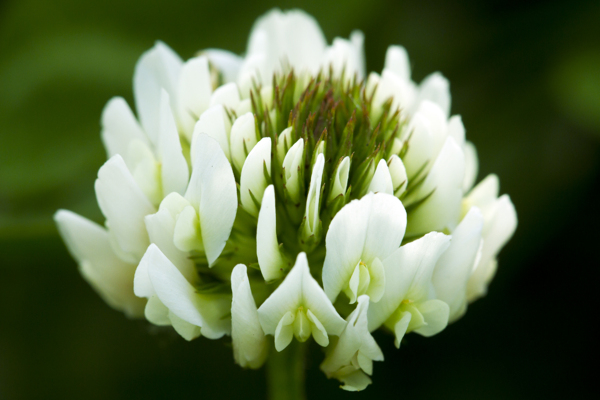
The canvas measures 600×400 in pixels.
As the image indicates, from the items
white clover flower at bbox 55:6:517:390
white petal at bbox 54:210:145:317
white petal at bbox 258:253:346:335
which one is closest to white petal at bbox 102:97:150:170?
white clover flower at bbox 55:6:517:390

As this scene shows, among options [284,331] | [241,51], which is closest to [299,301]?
[284,331]

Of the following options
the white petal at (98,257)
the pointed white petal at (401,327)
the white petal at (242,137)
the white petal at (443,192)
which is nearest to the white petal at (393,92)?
the white petal at (443,192)

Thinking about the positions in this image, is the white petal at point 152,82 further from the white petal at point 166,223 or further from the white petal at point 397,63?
the white petal at point 397,63

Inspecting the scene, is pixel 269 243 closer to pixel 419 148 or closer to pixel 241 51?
pixel 419 148

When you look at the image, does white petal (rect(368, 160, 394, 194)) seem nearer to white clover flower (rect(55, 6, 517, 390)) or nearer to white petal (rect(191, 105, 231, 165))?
white clover flower (rect(55, 6, 517, 390))

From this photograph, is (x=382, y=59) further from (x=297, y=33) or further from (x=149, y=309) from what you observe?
(x=149, y=309)

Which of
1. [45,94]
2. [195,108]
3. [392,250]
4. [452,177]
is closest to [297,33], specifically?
[195,108]

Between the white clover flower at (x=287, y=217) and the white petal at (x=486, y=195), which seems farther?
the white petal at (x=486, y=195)
